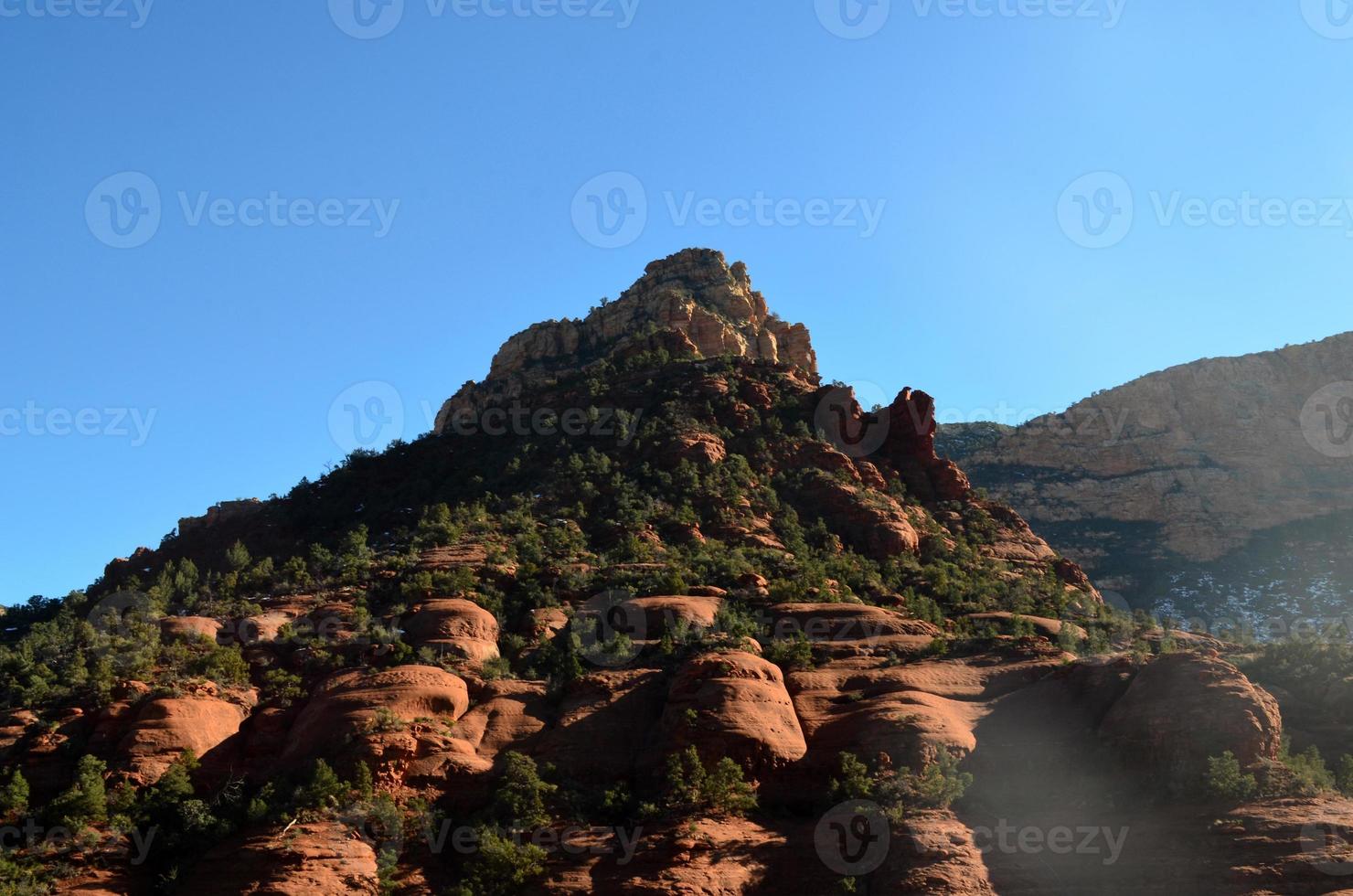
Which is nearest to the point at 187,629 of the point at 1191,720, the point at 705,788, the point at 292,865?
the point at 292,865

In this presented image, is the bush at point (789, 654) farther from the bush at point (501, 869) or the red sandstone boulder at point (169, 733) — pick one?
the red sandstone boulder at point (169, 733)

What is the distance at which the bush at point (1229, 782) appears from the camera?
99.4 ft

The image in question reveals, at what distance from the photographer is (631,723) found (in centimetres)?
3559

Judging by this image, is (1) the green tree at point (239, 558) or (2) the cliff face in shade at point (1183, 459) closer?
(1) the green tree at point (239, 558)

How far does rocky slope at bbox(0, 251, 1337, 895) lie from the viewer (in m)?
29.7

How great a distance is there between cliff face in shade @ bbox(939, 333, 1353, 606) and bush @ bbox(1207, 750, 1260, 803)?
54.6m

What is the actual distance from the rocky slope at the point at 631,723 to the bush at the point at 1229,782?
556mm

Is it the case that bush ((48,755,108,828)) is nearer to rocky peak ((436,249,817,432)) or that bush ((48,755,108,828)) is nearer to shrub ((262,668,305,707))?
shrub ((262,668,305,707))

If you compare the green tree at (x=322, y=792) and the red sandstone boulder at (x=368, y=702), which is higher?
the red sandstone boulder at (x=368, y=702)

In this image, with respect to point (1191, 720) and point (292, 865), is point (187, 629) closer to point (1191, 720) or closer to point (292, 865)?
point (292, 865)

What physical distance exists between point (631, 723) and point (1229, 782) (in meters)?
16.9

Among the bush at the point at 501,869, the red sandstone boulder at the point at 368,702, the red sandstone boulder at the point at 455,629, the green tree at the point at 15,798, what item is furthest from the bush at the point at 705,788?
the green tree at the point at 15,798

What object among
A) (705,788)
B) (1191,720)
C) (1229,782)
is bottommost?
(1229,782)

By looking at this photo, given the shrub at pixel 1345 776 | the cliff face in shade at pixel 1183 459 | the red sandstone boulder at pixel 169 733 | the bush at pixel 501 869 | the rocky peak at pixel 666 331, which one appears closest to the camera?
the bush at pixel 501 869
